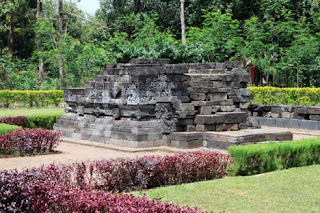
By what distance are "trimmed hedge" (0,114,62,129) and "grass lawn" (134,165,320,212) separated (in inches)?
409

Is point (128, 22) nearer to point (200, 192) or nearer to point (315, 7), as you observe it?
point (315, 7)

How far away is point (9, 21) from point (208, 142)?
31.0 metres

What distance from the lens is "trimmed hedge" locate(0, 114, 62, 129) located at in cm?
1755

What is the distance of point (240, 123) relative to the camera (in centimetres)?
1412

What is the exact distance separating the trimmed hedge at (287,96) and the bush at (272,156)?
1060 centimetres

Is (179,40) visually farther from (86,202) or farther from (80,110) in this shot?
(86,202)

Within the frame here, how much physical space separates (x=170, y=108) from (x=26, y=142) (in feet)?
12.9

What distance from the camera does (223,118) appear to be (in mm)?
13547

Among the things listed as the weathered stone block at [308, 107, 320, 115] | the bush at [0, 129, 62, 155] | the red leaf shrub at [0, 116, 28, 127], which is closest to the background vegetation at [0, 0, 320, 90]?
the red leaf shrub at [0, 116, 28, 127]

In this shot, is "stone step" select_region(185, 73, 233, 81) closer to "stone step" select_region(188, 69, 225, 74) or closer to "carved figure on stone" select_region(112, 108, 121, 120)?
"stone step" select_region(188, 69, 225, 74)

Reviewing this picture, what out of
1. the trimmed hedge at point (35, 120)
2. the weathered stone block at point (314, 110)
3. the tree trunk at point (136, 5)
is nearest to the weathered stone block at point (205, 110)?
the weathered stone block at point (314, 110)

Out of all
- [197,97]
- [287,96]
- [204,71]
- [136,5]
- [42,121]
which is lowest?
[42,121]

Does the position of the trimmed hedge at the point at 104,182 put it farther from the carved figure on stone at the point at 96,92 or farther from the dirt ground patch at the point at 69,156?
the carved figure on stone at the point at 96,92

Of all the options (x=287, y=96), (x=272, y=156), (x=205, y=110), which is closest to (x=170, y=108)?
(x=205, y=110)
